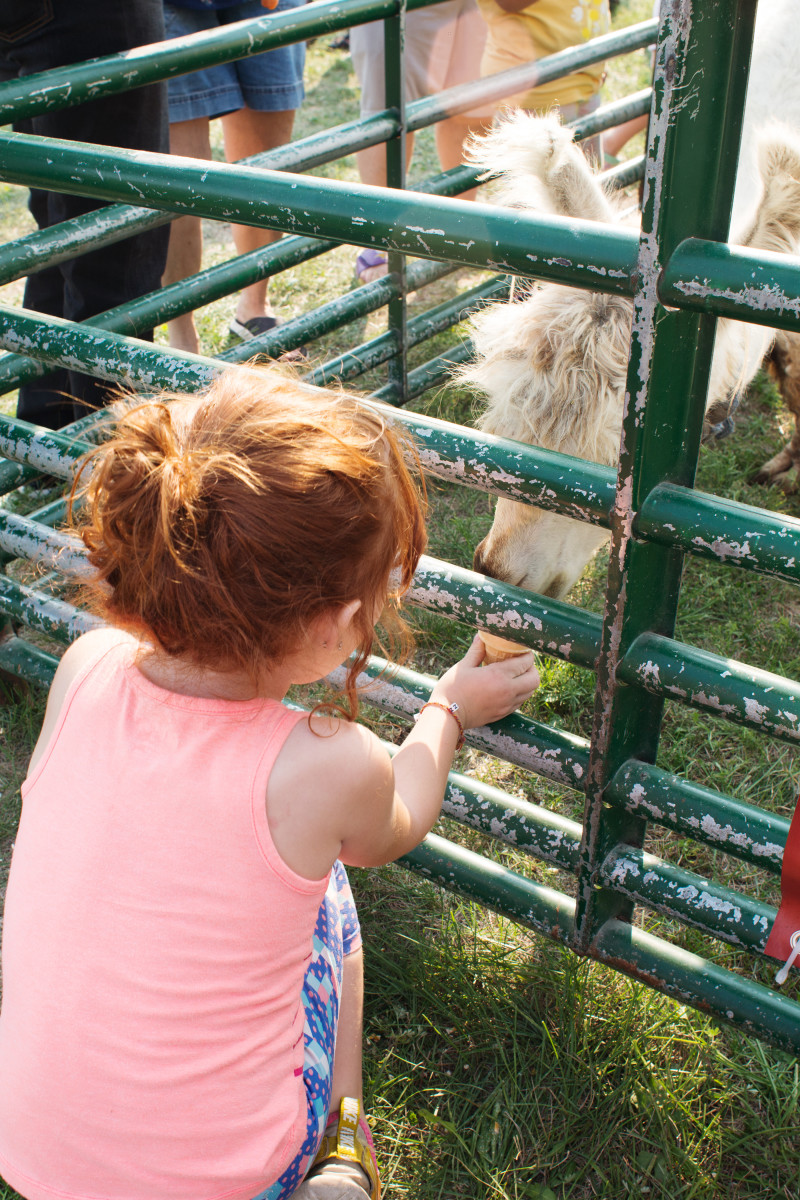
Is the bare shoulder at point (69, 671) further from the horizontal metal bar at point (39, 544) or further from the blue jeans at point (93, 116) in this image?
the blue jeans at point (93, 116)

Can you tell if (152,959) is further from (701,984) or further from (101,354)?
(101,354)

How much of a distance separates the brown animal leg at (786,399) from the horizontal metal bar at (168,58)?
1.54 m

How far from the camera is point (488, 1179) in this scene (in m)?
1.62

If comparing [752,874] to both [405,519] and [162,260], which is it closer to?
[405,519]

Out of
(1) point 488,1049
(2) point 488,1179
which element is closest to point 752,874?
(1) point 488,1049

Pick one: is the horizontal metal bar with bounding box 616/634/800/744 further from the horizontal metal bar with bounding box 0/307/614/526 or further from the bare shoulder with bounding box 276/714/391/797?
the bare shoulder with bounding box 276/714/391/797

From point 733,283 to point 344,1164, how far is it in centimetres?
125

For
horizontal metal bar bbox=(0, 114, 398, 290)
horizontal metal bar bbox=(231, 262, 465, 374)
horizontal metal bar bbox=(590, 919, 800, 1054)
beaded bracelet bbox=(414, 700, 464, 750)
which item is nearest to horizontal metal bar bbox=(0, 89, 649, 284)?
horizontal metal bar bbox=(0, 114, 398, 290)

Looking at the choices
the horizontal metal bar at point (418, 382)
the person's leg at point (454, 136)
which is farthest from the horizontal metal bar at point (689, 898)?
the person's leg at point (454, 136)

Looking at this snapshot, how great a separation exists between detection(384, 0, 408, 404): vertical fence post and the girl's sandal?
2.08 metres

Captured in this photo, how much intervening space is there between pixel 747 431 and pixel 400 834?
2975mm

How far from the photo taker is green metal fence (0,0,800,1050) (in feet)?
3.46

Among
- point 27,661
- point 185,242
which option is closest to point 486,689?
point 27,661

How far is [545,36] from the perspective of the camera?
4.20m
